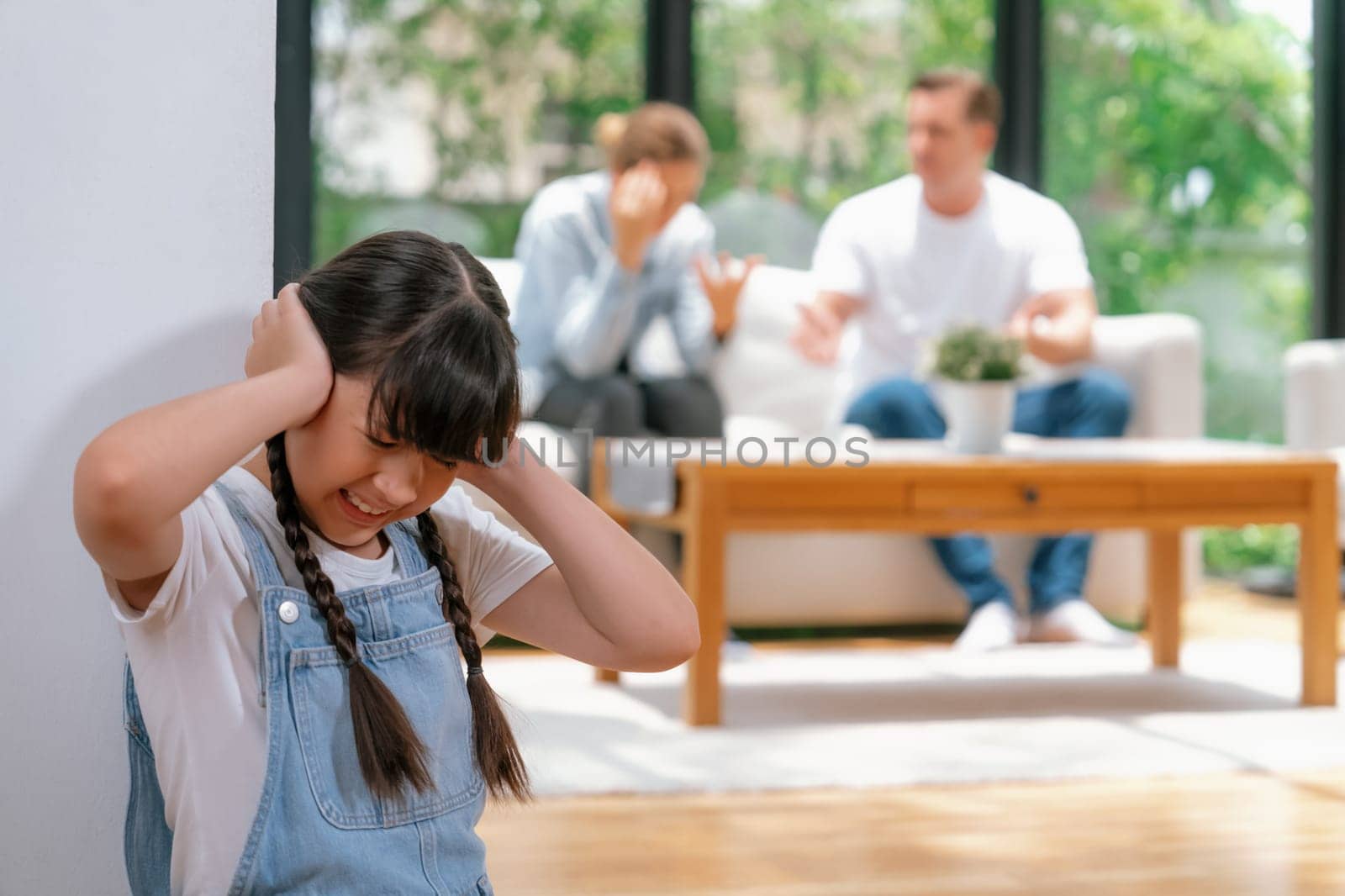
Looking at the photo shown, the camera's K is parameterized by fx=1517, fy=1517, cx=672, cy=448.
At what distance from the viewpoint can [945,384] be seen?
284cm

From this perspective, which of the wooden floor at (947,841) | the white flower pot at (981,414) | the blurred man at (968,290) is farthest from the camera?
the blurred man at (968,290)

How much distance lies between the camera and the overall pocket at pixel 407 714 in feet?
2.86

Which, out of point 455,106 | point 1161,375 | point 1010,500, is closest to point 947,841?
point 1010,500

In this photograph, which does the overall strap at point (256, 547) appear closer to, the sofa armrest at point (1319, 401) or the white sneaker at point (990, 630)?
the white sneaker at point (990, 630)

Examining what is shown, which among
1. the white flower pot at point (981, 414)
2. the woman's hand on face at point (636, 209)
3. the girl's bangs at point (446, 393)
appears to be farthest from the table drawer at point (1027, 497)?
the girl's bangs at point (446, 393)

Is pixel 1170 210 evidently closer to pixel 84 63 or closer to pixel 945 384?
pixel 945 384

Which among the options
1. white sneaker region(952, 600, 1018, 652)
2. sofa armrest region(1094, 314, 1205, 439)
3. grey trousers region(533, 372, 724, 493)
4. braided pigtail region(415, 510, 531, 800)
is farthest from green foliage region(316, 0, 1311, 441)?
braided pigtail region(415, 510, 531, 800)

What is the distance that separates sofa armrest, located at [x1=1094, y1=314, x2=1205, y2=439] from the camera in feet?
11.6

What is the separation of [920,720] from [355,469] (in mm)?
1961

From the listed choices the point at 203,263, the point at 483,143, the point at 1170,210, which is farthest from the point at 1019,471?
the point at 1170,210

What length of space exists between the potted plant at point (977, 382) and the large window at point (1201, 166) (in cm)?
199

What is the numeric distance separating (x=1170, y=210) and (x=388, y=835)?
14.4 feet

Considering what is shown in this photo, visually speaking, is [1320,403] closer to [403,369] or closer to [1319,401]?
[1319,401]

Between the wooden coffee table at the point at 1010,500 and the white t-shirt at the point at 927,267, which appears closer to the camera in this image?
the wooden coffee table at the point at 1010,500
